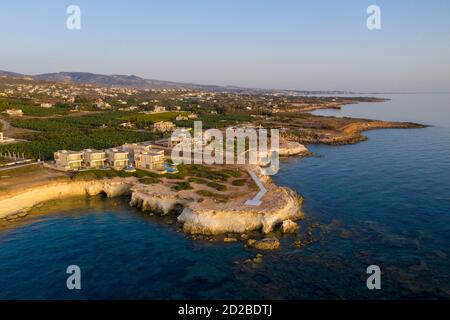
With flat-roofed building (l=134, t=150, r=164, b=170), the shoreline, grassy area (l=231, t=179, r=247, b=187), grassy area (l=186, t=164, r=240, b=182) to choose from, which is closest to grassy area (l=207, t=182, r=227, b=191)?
grassy area (l=231, t=179, r=247, b=187)

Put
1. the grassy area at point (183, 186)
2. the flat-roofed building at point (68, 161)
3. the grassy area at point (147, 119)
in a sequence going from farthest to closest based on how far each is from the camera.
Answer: the grassy area at point (147, 119)
the flat-roofed building at point (68, 161)
the grassy area at point (183, 186)

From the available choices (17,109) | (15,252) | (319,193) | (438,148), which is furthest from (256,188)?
(17,109)

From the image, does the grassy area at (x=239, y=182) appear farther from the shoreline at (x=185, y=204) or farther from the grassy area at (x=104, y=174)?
the grassy area at (x=104, y=174)

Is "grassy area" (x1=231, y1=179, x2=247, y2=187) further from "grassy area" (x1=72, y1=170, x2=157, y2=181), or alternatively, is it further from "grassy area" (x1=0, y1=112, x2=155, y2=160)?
"grassy area" (x1=0, y1=112, x2=155, y2=160)

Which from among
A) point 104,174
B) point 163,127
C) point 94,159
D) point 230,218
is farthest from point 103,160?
point 163,127

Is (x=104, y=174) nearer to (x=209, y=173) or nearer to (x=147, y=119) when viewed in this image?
(x=209, y=173)

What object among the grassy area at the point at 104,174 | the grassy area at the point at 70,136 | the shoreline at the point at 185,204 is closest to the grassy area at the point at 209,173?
the grassy area at the point at 104,174
